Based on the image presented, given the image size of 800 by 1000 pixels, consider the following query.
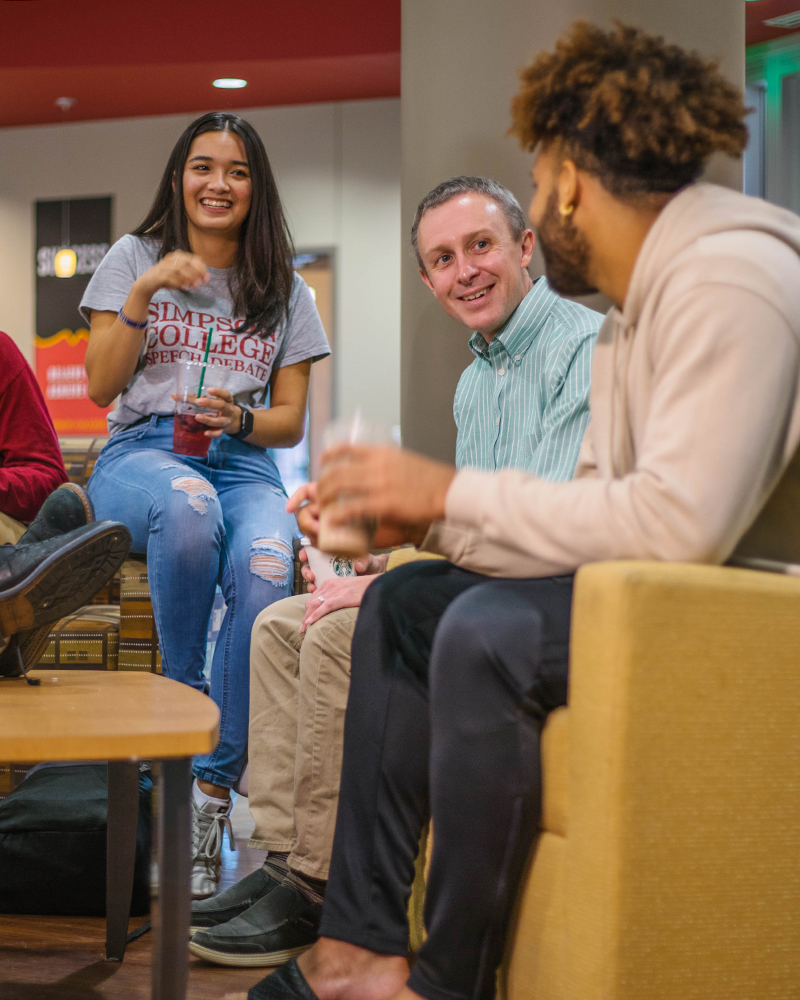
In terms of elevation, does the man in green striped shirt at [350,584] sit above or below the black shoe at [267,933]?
A: above

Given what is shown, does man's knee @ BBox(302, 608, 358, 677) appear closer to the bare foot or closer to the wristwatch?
the bare foot

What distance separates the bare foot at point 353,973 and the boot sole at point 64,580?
1.87ft

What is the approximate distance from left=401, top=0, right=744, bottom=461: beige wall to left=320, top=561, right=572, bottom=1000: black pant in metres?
1.40

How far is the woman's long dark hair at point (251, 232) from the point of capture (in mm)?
2385

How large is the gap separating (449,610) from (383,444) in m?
0.22

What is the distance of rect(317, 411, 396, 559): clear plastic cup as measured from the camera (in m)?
1.15

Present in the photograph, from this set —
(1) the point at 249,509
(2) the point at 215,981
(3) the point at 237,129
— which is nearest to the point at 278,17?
(3) the point at 237,129

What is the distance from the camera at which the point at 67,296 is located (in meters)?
6.20

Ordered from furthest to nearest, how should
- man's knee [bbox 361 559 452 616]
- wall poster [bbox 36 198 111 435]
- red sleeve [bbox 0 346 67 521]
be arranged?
wall poster [bbox 36 198 111 435]
red sleeve [bbox 0 346 67 521]
man's knee [bbox 361 559 452 616]

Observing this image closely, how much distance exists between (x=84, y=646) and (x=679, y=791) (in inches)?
68.9

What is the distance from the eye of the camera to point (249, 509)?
2.17 m

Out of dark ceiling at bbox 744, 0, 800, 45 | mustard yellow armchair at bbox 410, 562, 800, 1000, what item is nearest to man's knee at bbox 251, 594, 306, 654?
mustard yellow armchair at bbox 410, 562, 800, 1000

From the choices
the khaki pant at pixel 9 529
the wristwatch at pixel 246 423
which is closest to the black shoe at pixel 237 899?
the khaki pant at pixel 9 529

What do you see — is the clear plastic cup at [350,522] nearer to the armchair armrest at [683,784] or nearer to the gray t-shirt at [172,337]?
the armchair armrest at [683,784]
